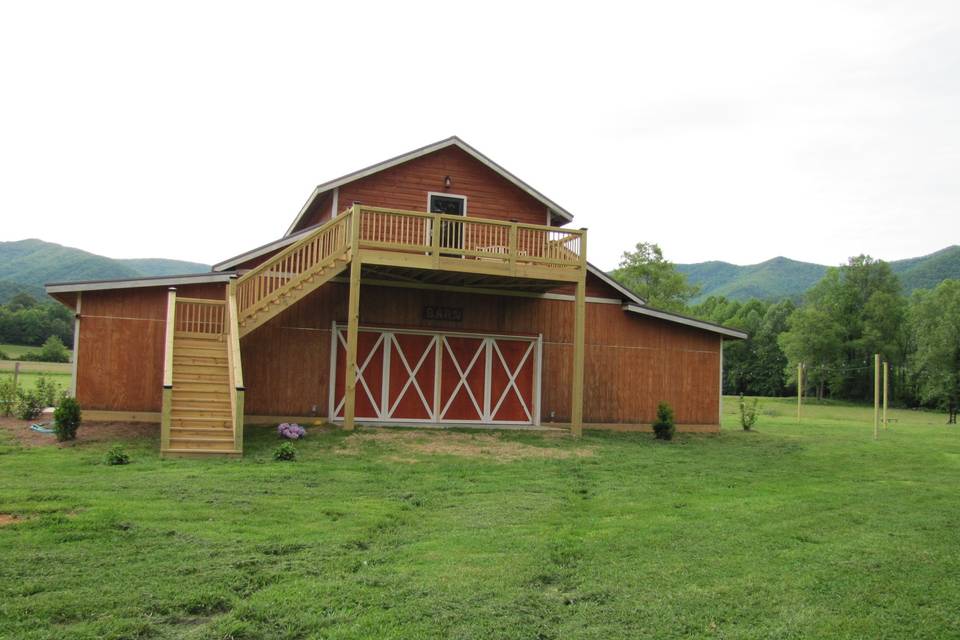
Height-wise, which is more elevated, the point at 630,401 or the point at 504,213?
the point at 504,213

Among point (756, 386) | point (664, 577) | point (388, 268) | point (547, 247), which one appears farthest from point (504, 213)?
point (756, 386)

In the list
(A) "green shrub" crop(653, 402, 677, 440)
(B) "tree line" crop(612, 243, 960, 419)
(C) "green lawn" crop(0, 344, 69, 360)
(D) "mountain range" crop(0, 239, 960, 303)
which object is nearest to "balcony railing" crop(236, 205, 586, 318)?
(A) "green shrub" crop(653, 402, 677, 440)

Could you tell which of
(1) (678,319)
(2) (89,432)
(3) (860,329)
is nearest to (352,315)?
(2) (89,432)

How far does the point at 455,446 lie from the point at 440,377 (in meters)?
4.04

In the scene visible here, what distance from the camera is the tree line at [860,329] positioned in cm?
5319

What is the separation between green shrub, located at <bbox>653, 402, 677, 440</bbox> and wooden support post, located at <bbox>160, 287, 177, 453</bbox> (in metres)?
11.1

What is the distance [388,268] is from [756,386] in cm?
6847

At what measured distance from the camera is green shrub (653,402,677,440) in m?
18.7

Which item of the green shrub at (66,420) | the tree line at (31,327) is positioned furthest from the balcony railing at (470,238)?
the tree line at (31,327)

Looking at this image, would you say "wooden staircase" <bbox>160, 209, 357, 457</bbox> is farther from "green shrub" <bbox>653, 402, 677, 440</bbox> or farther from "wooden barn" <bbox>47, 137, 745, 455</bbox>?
"green shrub" <bbox>653, 402, 677, 440</bbox>

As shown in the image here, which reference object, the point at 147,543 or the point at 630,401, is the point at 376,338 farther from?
the point at 147,543

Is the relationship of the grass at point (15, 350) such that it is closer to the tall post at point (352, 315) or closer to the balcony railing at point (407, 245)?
the balcony railing at point (407, 245)

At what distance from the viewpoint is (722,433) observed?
851 inches

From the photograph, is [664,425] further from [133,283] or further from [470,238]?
[133,283]
